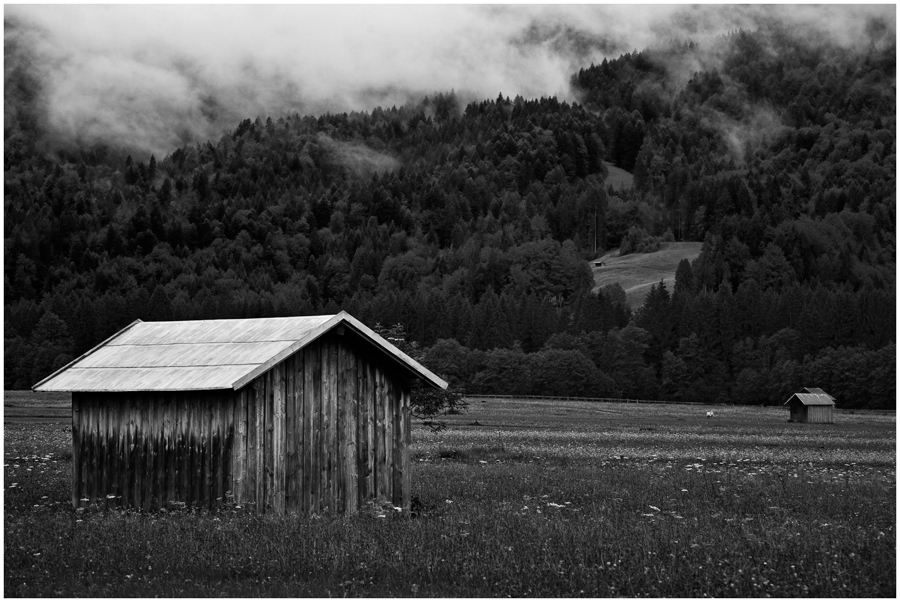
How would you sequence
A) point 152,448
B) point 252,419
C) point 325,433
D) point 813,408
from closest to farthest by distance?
point 252,419
point 152,448
point 325,433
point 813,408

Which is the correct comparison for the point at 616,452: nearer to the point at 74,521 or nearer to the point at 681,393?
the point at 74,521

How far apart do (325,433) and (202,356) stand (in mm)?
2925

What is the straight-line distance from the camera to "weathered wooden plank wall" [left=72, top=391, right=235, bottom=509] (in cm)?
1973

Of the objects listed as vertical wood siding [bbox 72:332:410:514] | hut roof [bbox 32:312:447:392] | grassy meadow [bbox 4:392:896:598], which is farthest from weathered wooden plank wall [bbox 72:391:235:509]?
grassy meadow [bbox 4:392:896:598]

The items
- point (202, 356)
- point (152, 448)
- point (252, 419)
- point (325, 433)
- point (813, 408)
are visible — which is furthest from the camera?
point (813, 408)

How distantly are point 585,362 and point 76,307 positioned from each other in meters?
91.2

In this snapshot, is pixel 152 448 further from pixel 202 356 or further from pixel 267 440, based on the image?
pixel 267 440

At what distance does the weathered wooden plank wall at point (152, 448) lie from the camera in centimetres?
1973

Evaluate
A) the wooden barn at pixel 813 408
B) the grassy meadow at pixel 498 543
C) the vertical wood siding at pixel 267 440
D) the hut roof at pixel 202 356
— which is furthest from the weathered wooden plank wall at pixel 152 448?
the wooden barn at pixel 813 408

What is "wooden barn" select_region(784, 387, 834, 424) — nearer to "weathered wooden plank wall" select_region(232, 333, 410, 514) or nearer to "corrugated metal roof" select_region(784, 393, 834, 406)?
"corrugated metal roof" select_region(784, 393, 834, 406)

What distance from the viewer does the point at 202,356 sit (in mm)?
20906

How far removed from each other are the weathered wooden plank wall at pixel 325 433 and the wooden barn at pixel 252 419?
0.07ft

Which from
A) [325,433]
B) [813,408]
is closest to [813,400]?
[813,408]

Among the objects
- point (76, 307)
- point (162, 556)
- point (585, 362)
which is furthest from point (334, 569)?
point (76, 307)
